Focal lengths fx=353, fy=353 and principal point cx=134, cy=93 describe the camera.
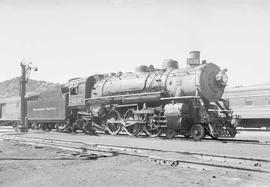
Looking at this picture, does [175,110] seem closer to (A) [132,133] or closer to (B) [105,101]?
(A) [132,133]

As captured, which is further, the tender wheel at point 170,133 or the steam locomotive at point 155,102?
the tender wheel at point 170,133

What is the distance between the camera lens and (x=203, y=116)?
14.4 m

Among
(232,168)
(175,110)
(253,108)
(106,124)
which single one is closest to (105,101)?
(106,124)

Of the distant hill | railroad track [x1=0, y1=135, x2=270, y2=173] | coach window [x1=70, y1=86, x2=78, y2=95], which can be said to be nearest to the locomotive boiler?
coach window [x1=70, y1=86, x2=78, y2=95]

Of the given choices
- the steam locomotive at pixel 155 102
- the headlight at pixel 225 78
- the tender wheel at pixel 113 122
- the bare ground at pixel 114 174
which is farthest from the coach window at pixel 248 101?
the bare ground at pixel 114 174

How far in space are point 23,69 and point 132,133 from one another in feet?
30.1

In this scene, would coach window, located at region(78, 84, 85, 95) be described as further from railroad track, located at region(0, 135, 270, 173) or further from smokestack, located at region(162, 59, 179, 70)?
railroad track, located at region(0, 135, 270, 173)

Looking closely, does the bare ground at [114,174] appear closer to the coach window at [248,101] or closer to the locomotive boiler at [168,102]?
the locomotive boiler at [168,102]

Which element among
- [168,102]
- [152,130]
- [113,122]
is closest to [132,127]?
[113,122]

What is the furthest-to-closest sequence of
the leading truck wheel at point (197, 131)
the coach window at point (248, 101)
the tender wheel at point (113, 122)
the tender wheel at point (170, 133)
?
the coach window at point (248, 101) → the tender wheel at point (113, 122) → the tender wheel at point (170, 133) → the leading truck wheel at point (197, 131)

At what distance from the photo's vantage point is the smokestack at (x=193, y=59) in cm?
1656

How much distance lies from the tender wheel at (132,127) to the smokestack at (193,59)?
Answer: 3.55m

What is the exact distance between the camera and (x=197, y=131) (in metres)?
14.5

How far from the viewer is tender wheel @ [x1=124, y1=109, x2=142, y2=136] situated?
16750 millimetres
